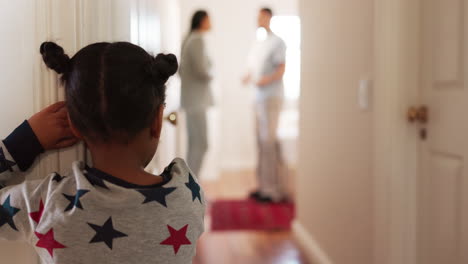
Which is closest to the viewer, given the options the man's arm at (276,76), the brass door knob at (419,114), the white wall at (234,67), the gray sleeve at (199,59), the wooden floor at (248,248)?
the brass door knob at (419,114)

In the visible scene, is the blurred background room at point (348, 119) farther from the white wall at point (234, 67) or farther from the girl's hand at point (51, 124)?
the white wall at point (234, 67)

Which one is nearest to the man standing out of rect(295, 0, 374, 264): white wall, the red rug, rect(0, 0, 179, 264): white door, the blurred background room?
the red rug

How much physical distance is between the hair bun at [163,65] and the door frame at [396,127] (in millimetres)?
999

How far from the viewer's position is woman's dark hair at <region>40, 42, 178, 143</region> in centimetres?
73

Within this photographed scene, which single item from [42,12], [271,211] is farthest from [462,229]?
[271,211]

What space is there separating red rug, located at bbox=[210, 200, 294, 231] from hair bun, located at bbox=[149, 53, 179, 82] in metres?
2.37

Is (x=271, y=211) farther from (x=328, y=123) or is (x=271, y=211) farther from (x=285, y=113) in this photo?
(x=285, y=113)

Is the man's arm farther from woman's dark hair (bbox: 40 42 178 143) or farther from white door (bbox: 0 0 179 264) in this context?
woman's dark hair (bbox: 40 42 178 143)

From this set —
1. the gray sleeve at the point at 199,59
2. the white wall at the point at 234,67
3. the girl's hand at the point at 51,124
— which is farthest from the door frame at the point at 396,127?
the white wall at the point at 234,67

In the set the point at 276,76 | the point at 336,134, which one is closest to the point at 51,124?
the point at 336,134

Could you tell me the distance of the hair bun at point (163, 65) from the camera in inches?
29.0

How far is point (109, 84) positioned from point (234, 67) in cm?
481

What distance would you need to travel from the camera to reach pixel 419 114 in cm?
148

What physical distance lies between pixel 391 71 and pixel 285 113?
3807 mm
